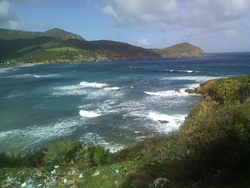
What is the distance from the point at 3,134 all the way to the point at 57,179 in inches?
494

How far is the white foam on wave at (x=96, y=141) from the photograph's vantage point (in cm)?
1329

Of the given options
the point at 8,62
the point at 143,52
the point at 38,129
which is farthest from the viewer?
the point at 143,52

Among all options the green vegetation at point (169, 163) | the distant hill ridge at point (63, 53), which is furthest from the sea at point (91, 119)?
the distant hill ridge at point (63, 53)

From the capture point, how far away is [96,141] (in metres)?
14.3

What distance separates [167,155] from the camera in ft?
21.7

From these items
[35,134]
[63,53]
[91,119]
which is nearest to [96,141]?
[91,119]

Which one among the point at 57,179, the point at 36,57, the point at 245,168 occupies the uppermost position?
the point at 36,57

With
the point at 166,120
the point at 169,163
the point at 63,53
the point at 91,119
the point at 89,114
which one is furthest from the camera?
the point at 63,53

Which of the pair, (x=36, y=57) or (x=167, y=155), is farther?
(x=36, y=57)

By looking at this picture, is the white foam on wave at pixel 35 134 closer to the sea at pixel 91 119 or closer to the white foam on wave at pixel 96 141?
the sea at pixel 91 119

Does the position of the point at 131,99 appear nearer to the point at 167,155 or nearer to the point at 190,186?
the point at 167,155

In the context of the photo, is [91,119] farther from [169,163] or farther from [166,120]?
[169,163]

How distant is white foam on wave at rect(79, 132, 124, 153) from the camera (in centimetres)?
1329

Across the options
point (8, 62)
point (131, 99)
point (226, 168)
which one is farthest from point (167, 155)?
point (8, 62)
